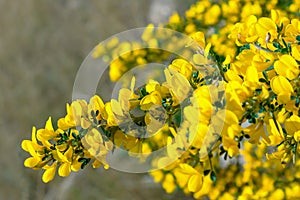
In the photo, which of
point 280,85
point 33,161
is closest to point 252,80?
point 280,85

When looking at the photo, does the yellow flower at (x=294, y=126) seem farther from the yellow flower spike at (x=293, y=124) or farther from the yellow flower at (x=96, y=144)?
the yellow flower at (x=96, y=144)

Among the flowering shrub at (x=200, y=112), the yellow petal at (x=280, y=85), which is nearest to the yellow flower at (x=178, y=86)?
the flowering shrub at (x=200, y=112)

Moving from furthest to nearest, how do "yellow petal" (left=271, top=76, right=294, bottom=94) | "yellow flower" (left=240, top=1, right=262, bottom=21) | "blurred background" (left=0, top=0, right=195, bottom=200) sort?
"blurred background" (left=0, top=0, right=195, bottom=200), "yellow flower" (left=240, top=1, right=262, bottom=21), "yellow petal" (left=271, top=76, right=294, bottom=94)

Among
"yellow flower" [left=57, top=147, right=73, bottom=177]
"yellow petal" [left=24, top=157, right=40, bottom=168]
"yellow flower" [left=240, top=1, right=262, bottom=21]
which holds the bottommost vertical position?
"yellow flower" [left=57, top=147, right=73, bottom=177]

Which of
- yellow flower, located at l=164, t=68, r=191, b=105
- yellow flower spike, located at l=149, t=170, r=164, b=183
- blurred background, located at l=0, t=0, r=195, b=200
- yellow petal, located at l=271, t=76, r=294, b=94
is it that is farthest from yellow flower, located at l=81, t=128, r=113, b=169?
blurred background, located at l=0, t=0, r=195, b=200

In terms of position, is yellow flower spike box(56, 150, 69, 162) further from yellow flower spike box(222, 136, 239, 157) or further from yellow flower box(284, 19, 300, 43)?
yellow flower box(284, 19, 300, 43)

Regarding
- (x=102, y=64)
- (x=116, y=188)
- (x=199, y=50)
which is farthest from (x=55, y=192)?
(x=199, y=50)

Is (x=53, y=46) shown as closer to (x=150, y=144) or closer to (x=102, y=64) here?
(x=102, y=64)
